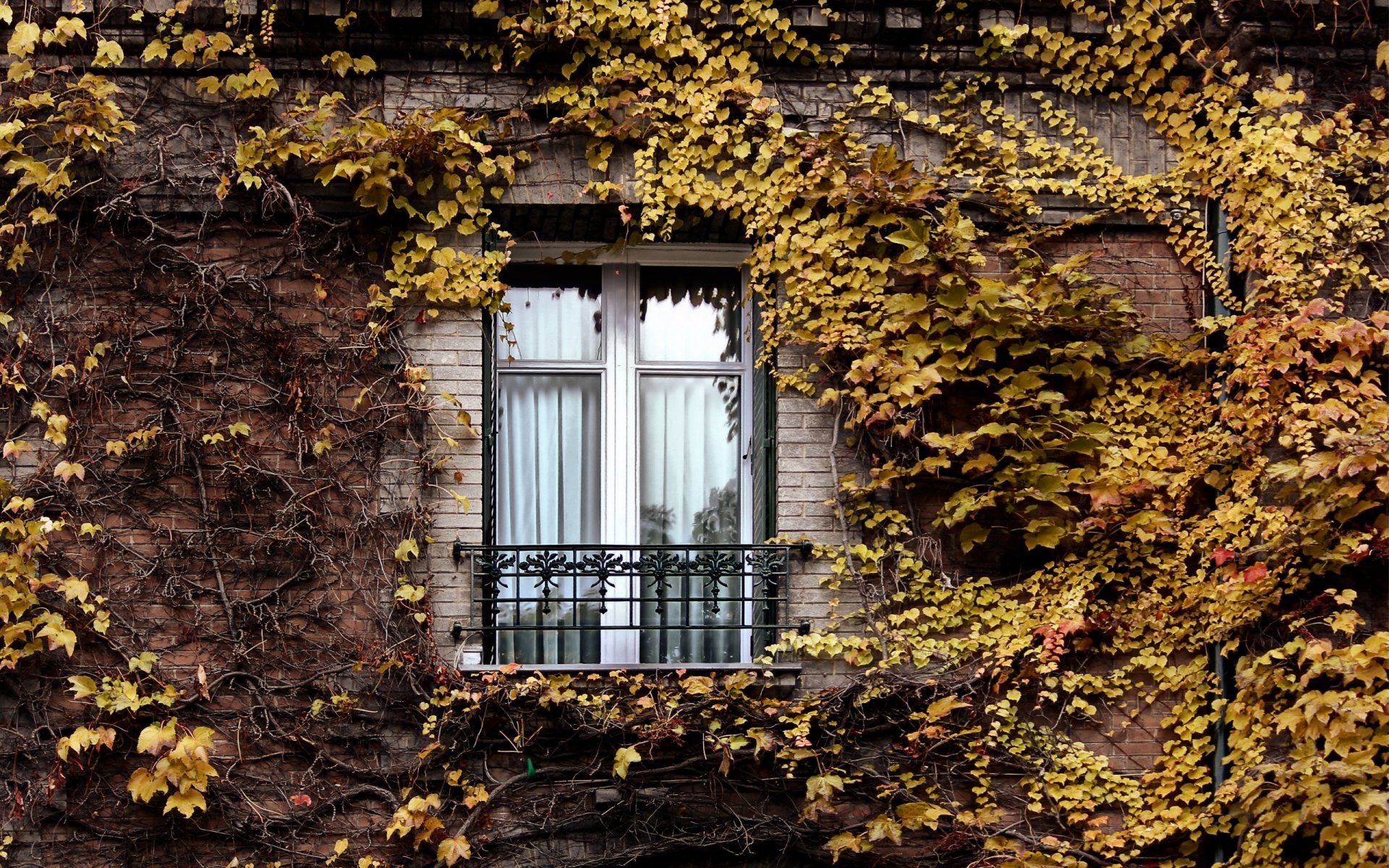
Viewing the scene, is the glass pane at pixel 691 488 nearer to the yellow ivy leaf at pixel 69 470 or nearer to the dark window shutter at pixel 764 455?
the dark window shutter at pixel 764 455

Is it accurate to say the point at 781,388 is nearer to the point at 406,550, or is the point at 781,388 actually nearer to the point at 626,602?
the point at 626,602

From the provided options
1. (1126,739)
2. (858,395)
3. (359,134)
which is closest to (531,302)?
(359,134)

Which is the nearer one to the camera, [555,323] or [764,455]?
[764,455]

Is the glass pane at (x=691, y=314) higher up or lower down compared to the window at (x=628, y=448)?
higher up

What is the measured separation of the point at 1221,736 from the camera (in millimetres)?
6887

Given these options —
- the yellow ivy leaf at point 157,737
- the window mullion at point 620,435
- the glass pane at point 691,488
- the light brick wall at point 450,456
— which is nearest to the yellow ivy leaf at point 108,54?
the light brick wall at point 450,456

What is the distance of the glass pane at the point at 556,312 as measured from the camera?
755 cm

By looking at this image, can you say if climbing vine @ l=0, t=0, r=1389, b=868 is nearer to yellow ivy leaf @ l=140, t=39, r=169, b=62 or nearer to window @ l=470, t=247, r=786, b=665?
yellow ivy leaf @ l=140, t=39, r=169, b=62

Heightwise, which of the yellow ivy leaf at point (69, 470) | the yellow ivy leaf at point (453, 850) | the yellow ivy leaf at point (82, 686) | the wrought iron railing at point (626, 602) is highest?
the yellow ivy leaf at point (69, 470)

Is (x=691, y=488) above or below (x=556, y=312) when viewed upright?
below

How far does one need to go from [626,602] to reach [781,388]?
54.9 inches

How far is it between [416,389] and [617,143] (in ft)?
5.60

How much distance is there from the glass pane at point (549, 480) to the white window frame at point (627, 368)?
0.07m

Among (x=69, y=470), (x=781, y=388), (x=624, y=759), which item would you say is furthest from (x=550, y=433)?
(x=69, y=470)
